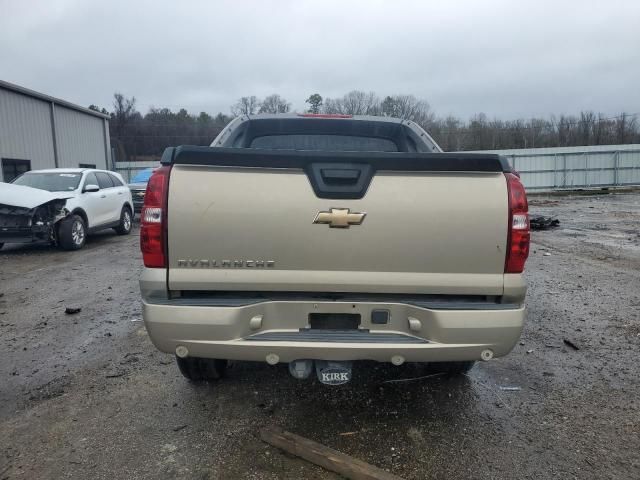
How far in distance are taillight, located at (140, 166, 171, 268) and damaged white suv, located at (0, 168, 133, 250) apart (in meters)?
7.82

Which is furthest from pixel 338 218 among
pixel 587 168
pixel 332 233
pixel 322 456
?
pixel 587 168

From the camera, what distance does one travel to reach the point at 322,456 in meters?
2.52

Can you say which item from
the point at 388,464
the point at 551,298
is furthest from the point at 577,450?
the point at 551,298

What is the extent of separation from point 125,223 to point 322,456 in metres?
11.2

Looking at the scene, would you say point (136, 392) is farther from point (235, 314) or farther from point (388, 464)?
point (388, 464)

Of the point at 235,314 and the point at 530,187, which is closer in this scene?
the point at 235,314

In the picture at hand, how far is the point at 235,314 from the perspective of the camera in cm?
245

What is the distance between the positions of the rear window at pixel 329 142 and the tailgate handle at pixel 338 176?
5.99 ft

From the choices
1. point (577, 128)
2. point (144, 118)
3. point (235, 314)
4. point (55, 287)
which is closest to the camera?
point (235, 314)

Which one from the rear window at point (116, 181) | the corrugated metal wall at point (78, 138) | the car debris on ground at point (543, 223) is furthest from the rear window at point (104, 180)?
the car debris on ground at point (543, 223)

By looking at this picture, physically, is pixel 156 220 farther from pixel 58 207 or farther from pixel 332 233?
pixel 58 207

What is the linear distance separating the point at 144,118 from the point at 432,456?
47.9 m

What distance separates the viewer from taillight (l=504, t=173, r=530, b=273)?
2471 mm

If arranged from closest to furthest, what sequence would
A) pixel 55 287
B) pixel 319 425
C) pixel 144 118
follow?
pixel 319 425
pixel 55 287
pixel 144 118
